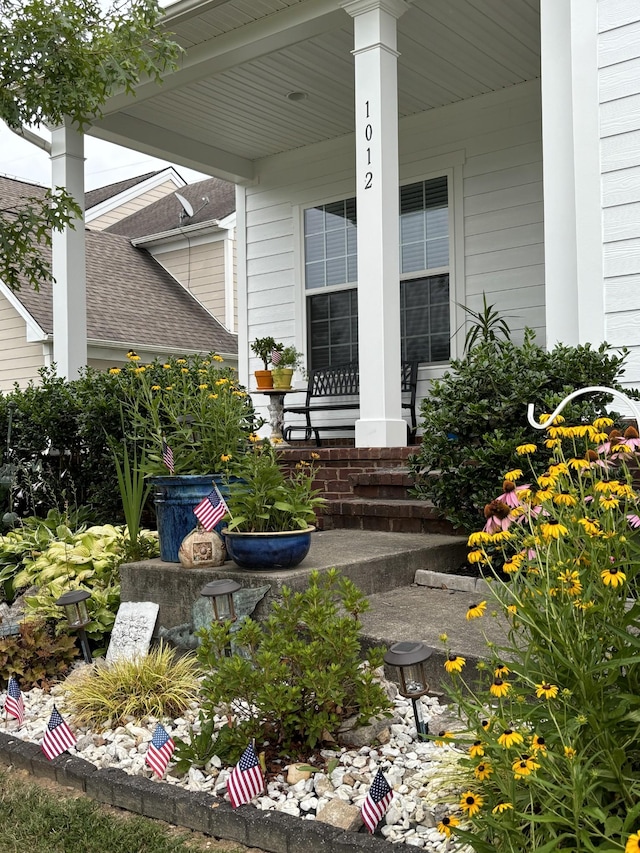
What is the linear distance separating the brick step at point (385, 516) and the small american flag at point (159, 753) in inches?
91.1

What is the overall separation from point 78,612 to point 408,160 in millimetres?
6094

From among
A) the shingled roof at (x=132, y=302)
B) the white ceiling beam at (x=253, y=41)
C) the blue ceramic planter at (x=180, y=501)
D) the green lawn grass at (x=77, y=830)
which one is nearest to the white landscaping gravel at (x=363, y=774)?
the green lawn grass at (x=77, y=830)

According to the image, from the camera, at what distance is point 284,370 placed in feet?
27.3

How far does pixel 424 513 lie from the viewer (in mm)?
4969

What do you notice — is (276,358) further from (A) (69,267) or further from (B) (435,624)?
(B) (435,624)

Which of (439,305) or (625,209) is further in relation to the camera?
(439,305)

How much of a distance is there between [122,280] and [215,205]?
7.92 ft

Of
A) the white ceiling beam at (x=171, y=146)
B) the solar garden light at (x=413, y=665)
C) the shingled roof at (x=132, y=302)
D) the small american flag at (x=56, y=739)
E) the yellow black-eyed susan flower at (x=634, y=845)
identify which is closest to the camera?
the yellow black-eyed susan flower at (x=634, y=845)

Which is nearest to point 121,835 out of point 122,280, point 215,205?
point 122,280

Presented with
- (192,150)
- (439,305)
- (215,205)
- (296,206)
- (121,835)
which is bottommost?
(121,835)

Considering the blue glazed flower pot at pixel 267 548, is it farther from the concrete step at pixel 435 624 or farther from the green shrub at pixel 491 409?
the green shrub at pixel 491 409

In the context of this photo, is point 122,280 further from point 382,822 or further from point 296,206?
point 382,822

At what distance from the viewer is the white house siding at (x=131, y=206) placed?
57.3ft

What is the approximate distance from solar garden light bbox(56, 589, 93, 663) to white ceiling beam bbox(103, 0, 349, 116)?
411cm
